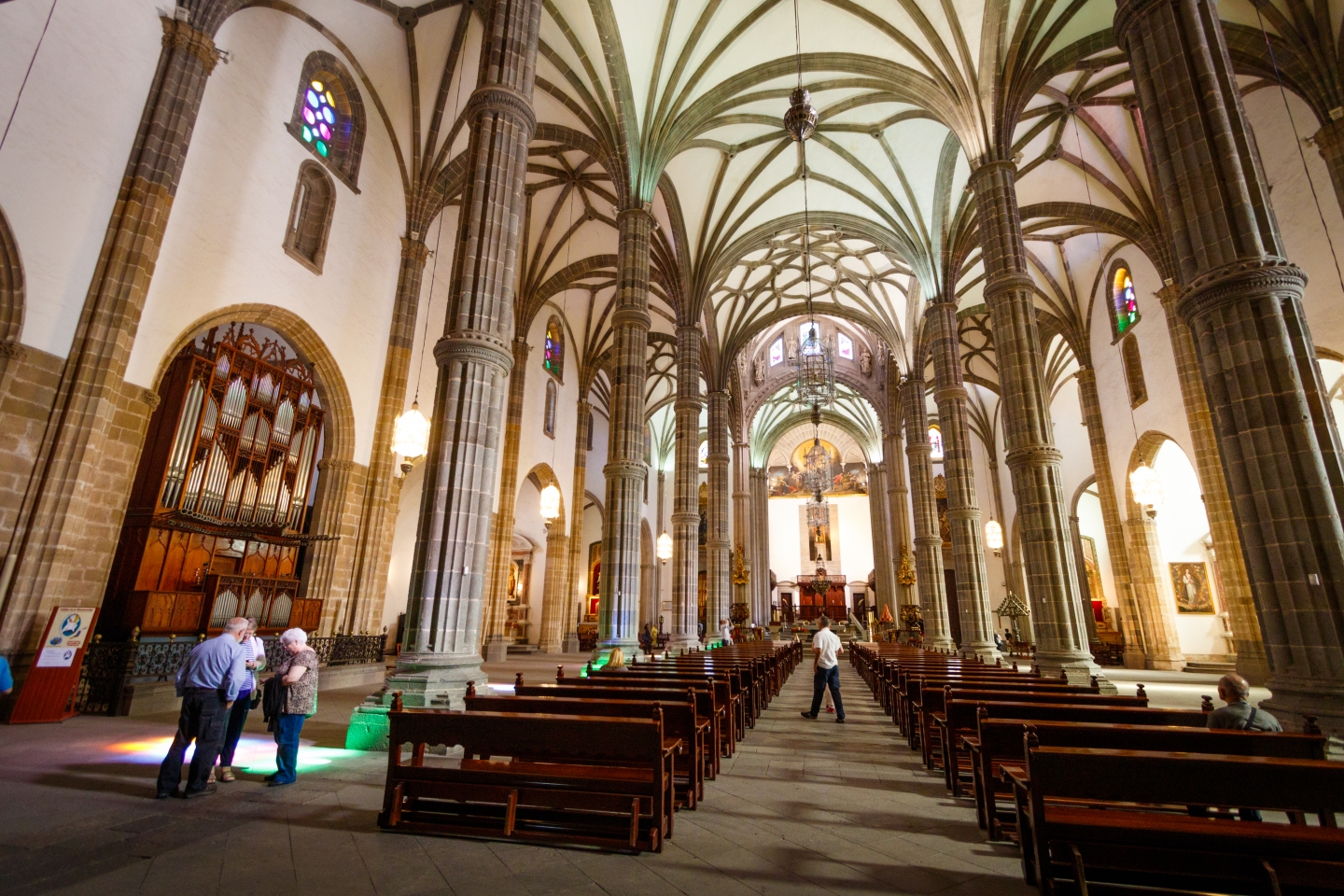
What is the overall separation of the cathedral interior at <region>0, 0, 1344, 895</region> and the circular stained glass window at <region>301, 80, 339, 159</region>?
0.10m

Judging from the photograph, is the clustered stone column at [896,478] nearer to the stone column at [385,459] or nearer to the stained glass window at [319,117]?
the stone column at [385,459]

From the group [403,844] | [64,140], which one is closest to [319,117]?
[64,140]

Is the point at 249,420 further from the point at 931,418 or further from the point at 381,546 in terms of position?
the point at 931,418

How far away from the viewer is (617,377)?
13828mm

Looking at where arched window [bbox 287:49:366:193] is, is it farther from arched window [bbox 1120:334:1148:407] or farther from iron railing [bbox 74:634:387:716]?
arched window [bbox 1120:334:1148:407]

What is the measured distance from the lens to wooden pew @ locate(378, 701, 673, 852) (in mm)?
3588

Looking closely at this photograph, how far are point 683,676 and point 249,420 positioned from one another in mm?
10412

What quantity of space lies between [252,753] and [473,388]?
4.23m

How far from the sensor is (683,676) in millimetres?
6645

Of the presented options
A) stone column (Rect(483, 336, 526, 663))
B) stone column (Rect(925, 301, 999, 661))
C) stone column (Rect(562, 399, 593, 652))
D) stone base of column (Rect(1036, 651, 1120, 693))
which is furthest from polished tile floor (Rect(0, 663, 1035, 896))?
stone column (Rect(562, 399, 593, 652))

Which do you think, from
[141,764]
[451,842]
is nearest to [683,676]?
[451,842]

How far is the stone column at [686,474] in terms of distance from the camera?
19.0 metres

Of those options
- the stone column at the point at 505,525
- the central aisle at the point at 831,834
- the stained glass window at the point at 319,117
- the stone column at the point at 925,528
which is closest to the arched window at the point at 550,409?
the stone column at the point at 505,525

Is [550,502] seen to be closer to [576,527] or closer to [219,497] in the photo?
Result: [576,527]
